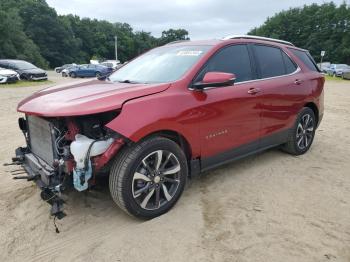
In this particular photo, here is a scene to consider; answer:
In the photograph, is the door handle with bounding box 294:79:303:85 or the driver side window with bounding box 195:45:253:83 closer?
the driver side window with bounding box 195:45:253:83

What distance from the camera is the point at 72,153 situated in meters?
3.11

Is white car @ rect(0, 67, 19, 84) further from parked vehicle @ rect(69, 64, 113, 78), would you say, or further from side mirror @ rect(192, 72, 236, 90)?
side mirror @ rect(192, 72, 236, 90)

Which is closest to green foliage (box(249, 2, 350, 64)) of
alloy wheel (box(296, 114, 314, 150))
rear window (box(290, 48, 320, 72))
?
rear window (box(290, 48, 320, 72))

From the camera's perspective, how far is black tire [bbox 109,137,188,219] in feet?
10.6

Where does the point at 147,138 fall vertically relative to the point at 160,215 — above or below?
above

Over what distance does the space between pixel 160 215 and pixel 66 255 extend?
1002mm

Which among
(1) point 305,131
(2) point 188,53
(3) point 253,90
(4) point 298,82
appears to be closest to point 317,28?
(1) point 305,131

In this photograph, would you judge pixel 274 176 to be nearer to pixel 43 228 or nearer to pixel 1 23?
pixel 43 228

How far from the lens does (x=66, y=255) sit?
9.77 feet

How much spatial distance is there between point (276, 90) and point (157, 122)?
215cm

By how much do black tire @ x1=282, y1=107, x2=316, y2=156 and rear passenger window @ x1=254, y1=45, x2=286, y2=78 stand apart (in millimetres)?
845

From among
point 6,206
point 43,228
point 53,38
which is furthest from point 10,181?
point 53,38

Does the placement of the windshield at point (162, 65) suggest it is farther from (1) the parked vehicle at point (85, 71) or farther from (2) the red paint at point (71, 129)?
(1) the parked vehicle at point (85, 71)

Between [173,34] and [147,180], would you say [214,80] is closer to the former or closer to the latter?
[147,180]
